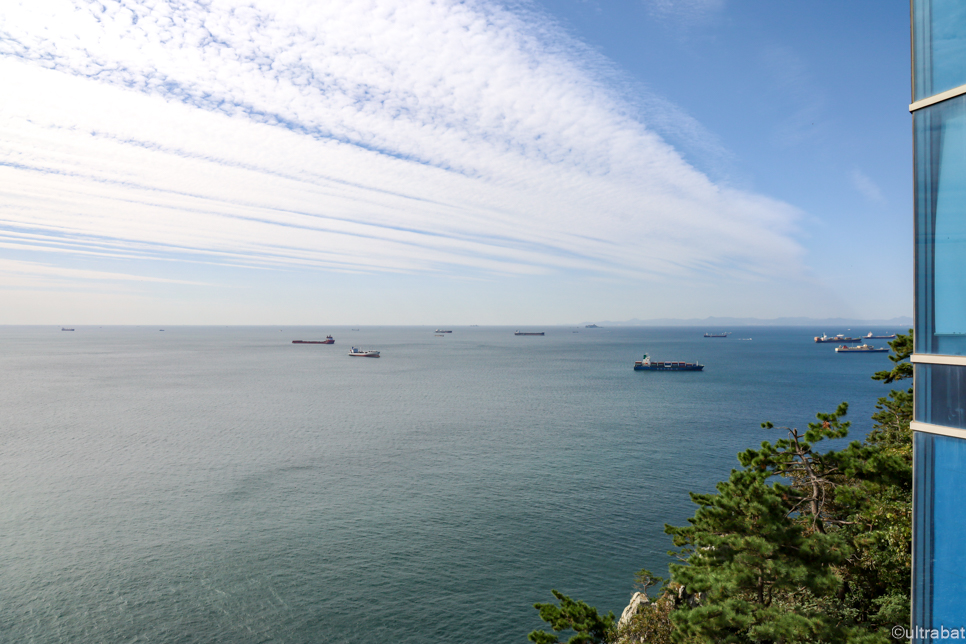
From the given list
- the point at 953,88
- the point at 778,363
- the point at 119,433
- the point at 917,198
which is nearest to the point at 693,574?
the point at 917,198

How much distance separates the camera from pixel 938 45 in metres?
8.30

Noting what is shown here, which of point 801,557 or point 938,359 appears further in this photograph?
point 801,557

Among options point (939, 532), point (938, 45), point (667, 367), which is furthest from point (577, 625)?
point (667, 367)

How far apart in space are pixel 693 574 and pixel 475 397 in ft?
270

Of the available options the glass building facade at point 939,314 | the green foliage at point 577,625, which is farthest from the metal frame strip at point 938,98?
the green foliage at point 577,625

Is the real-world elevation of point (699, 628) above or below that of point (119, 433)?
above

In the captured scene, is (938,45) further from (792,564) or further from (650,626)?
(650,626)

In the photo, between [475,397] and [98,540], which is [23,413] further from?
[475,397]

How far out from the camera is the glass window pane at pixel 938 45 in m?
7.99

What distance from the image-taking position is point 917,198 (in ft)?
27.1

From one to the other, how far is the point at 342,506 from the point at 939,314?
42427 millimetres

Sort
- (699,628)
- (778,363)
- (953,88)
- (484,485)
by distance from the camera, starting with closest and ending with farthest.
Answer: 1. (953,88)
2. (699,628)
3. (484,485)
4. (778,363)

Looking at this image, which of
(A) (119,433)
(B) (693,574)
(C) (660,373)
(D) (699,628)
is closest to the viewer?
(D) (699,628)

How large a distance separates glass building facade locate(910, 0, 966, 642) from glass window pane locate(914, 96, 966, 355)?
16 mm
